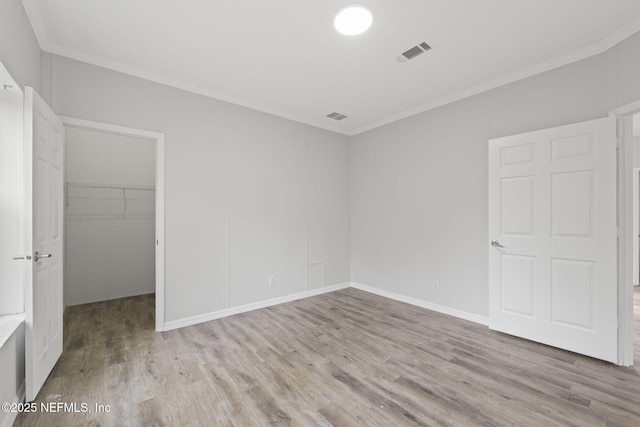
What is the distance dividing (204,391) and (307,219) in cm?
283

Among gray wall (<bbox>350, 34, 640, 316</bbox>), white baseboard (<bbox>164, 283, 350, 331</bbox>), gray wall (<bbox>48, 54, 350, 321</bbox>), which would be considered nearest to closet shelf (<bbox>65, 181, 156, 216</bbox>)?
gray wall (<bbox>48, 54, 350, 321</bbox>)

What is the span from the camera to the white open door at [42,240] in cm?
191

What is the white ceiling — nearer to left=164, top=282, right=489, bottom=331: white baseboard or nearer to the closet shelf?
the closet shelf

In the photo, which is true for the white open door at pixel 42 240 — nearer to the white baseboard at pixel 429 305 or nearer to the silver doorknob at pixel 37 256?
the silver doorknob at pixel 37 256

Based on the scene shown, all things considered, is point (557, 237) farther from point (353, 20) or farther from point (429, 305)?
point (353, 20)

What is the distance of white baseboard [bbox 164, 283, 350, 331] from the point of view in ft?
10.8

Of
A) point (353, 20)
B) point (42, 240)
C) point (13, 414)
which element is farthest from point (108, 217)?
point (353, 20)

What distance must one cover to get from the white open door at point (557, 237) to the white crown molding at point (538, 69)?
670 millimetres

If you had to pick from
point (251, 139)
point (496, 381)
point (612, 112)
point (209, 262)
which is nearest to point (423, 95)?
point (612, 112)

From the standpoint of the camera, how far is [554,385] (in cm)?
218

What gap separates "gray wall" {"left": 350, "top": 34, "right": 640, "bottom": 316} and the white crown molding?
0.05 metres

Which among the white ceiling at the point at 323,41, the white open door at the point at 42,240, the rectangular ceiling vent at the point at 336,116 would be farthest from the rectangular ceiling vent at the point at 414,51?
the white open door at the point at 42,240

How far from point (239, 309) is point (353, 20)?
348 cm

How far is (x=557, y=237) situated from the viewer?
9.16 ft
